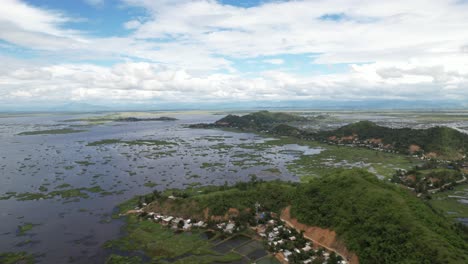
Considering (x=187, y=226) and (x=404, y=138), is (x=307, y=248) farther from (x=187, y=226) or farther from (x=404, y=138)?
(x=404, y=138)

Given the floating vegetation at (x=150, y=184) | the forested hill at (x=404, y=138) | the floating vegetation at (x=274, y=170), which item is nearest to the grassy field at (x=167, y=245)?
the floating vegetation at (x=150, y=184)

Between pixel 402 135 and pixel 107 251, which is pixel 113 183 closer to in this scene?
pixel 107 251

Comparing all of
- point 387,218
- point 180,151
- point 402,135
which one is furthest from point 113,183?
point 402,135

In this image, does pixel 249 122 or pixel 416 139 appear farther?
pixel 249 122

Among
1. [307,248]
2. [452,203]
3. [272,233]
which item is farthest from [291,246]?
[452,203]

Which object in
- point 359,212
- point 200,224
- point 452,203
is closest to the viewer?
point 359,212

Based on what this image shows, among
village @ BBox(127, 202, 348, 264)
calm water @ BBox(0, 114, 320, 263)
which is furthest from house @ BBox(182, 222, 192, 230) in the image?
calm water @ BBox(0, 114, 320, 263)
